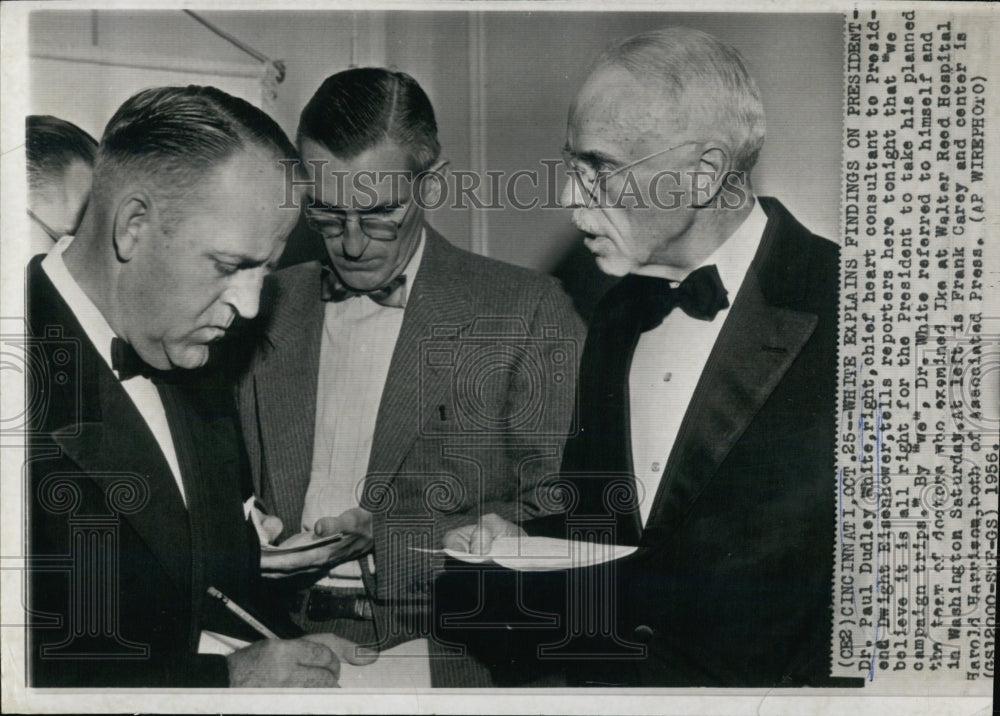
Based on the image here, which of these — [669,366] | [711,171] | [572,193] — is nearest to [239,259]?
[572,193]

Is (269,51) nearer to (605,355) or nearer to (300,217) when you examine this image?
(300,217)

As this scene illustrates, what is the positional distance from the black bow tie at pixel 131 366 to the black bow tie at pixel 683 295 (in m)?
1.36

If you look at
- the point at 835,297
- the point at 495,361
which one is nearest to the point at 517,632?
the point at 495,361

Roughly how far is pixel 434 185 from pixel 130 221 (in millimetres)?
868

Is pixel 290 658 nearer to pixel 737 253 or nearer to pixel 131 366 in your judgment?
pixel 131 366

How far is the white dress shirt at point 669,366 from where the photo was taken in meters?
3.11

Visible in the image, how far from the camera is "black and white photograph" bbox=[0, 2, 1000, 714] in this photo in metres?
3.09

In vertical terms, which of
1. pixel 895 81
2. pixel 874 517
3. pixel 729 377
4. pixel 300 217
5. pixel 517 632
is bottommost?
pixel 517 632

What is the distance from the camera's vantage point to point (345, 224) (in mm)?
3088

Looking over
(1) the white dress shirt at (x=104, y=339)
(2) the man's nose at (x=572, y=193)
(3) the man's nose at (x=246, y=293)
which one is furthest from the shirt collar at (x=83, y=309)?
(2) the man's nose at (x=572, y=193)

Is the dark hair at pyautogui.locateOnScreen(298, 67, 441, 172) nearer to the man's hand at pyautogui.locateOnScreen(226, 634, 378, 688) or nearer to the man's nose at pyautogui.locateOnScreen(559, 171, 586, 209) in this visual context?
the man's nose at pyautogui.locateOnScreen(559, 171, 586, 209)

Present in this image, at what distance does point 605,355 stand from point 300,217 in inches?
37.7

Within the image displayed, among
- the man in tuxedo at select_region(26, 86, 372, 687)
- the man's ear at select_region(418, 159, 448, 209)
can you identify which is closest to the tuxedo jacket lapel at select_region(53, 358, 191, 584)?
the man in tuxedo at select_region(26, 86, 372, 687)

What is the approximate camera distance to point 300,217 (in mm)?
3096
